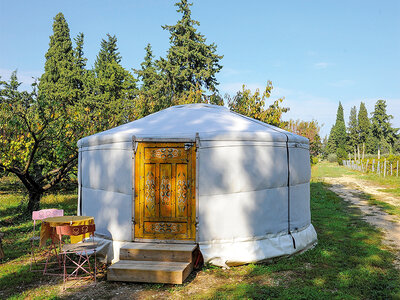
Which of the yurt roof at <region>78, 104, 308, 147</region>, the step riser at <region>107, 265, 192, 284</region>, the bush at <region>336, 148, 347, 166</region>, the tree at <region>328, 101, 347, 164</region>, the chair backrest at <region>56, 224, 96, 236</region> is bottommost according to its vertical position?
the step riser at <region>107, 265, 192, 284</region>

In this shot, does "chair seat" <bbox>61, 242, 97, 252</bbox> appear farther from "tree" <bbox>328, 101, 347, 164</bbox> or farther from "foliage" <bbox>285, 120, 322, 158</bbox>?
"tree" <bbox>328, 101, 347, 164</bbox>

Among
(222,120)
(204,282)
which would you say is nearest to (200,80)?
(222,120)

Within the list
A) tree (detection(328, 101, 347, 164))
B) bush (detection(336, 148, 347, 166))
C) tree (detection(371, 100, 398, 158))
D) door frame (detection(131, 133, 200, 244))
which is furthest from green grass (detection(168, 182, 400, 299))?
tree (detection(328, 101, 347, 164))

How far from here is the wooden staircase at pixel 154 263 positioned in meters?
3.65

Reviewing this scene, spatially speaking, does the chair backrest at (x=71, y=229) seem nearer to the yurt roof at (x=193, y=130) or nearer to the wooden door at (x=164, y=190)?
the wooden door at (x=164, y=190)

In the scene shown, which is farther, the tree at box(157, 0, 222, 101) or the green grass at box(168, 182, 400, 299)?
the tree at box(157, 0, 222, 101)

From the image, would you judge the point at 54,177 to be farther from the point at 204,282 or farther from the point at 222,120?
the point at 204,282

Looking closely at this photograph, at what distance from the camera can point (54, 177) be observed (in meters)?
8.16

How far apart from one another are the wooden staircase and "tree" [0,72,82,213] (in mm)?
3832

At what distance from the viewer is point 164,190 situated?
4.43 m

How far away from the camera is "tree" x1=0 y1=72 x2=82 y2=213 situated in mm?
6547

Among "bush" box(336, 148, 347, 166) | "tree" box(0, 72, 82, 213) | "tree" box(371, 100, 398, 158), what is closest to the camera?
"tree" box(0, 72, 82, 213)

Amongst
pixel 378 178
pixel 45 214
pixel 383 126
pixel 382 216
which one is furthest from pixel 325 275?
pixel 383 126

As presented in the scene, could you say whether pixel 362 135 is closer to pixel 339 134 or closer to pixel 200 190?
pixel 339 134
